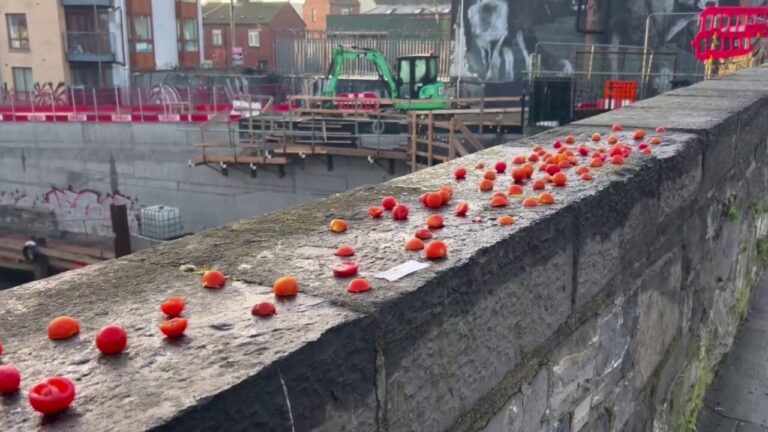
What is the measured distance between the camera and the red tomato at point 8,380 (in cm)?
120

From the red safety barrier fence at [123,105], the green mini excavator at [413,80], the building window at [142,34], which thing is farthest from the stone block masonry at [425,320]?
the building window at [142,34]

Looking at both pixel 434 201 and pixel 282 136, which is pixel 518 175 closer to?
pixel 434 201

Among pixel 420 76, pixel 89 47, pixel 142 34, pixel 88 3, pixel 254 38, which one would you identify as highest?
pixel 88 3

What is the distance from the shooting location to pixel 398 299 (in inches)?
60.4

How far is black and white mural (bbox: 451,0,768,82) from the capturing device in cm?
2567

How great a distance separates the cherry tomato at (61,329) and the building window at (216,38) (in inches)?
2035

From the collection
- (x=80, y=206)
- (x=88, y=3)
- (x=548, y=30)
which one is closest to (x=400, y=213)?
(x=80, y=206)

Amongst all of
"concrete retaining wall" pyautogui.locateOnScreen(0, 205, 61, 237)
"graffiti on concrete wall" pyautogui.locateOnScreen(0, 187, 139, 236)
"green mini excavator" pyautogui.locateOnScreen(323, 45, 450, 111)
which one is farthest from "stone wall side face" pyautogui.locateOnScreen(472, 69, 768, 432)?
"concrete retaining wall" pyautogui.locateOnScreen(0, 205, 61, 237)

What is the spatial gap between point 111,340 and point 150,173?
81.5 feet

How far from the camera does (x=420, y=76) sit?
2567 centimetres

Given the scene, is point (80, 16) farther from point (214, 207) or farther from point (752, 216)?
point (752, 216)

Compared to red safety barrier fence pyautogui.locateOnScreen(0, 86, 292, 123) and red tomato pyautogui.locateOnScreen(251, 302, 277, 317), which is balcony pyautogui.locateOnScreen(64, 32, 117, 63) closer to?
red safety barrier fence pyautogui.locateOnScreen(0, 86, 292, 123)

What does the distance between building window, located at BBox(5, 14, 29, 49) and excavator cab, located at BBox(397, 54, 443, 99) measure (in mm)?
20893

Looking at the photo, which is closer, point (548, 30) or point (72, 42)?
point (548, 30)
